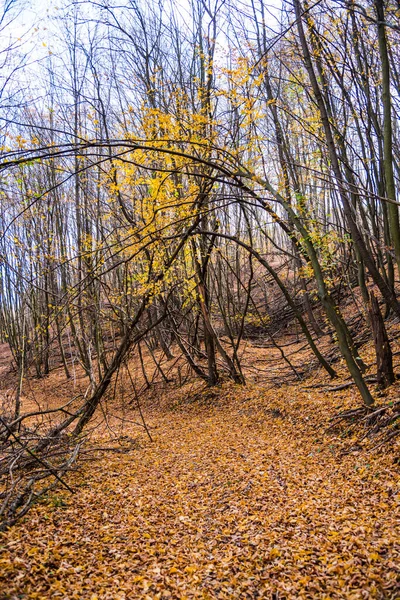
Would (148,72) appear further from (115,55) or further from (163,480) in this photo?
(163,480)

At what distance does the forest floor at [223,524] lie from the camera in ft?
8.18

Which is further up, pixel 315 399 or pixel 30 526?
pixel 30 526

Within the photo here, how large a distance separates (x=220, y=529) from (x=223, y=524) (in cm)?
10

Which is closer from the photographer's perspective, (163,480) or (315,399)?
(163,480)

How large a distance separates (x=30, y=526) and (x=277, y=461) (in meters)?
2.79

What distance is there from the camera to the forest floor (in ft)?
8.18

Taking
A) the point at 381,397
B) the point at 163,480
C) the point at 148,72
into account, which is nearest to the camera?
the point at 163,480

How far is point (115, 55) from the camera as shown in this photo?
11.0 meters

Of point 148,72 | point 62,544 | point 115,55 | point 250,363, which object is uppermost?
point 115,55

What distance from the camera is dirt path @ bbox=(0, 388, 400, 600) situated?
2.49 metres

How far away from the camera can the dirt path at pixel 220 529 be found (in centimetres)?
249

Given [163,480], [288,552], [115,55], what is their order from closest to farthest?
[288,552]
[163,480]
[115,55]

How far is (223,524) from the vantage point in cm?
342

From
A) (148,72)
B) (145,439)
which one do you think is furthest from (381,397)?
(148,72)
